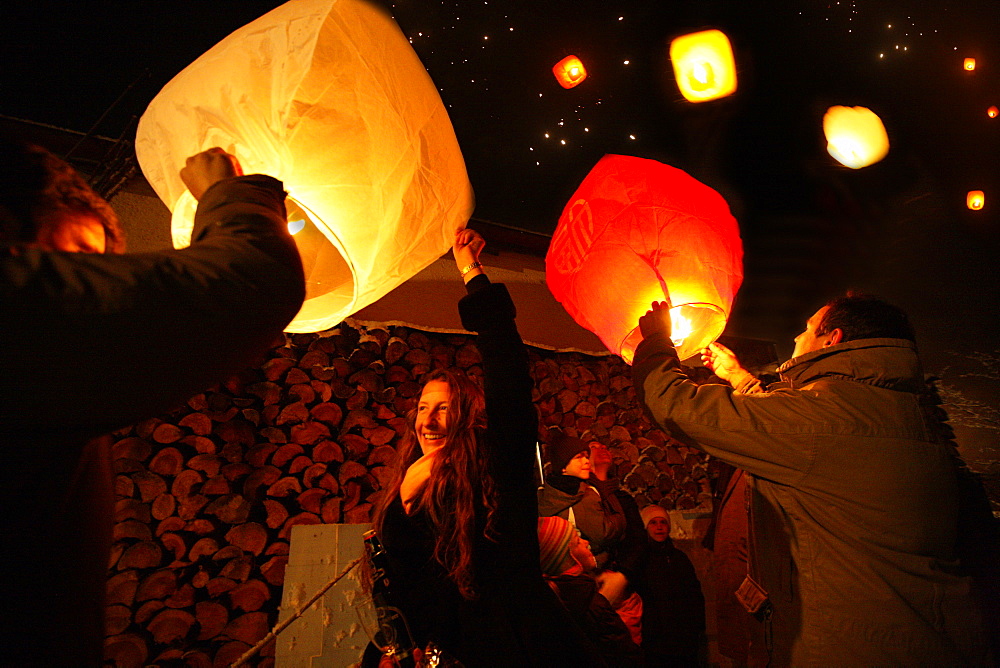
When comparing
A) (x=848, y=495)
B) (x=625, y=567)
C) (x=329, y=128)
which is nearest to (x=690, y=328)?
(x=848, y=495)

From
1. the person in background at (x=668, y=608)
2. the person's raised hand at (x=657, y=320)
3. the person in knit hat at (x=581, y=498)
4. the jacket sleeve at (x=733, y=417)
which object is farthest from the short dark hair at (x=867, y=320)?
the person in background at (x=668, y=608)

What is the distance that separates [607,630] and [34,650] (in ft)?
9.09

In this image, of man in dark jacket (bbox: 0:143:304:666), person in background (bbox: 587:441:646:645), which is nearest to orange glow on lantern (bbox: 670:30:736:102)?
person in background (bbox: 587:441:646:645)

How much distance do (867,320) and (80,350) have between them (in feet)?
6.99

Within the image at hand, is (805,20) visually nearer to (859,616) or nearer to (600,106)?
(600,106)

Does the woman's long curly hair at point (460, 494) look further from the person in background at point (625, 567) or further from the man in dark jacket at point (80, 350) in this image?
the person in background at point (625, 567)

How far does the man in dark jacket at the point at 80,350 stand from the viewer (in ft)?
1.49

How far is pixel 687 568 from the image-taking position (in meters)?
3.91

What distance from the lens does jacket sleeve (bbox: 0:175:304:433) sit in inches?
17.6

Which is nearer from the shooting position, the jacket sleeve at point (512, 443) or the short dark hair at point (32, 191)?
the short dark hair at point (32, 191)

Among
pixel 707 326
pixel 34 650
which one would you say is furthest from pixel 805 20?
pixel 34 650

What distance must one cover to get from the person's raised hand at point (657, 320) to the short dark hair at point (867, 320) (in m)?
0.68

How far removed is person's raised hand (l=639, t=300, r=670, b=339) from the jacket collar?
575mm

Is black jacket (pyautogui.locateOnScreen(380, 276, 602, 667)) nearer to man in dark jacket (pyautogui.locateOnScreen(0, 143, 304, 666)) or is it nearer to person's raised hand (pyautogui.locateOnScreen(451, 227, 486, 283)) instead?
person's raised hand (pyautogui.locateOnScreen(451, 227, 486, 283))
